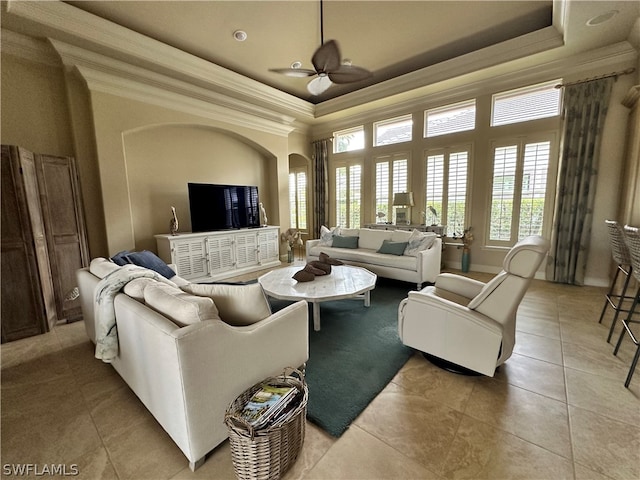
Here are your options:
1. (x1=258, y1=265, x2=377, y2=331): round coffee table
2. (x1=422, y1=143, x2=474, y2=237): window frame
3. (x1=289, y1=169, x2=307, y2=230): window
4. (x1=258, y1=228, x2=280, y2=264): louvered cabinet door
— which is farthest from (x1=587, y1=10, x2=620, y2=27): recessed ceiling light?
(x1=289, y1=169, x2=307, y2=230): window

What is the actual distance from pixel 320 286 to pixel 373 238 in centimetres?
216

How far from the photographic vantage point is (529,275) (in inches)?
67.4

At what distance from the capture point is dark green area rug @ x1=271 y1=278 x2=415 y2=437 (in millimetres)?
1710

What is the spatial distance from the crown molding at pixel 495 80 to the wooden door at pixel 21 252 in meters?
5.21

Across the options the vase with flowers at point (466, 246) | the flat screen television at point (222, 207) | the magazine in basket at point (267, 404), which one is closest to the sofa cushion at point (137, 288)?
the magazine in basket at point (267, 404)

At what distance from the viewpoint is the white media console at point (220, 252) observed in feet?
13.9

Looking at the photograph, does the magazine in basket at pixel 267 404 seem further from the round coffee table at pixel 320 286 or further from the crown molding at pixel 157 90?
the crown molding at pixel 157 90

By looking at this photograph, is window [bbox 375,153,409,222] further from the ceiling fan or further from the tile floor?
the tile floor

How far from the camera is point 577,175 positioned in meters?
3.87

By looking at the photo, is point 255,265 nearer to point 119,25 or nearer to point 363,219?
point 363,219

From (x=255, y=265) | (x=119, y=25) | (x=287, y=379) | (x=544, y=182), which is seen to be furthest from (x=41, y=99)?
(x=544, y=182)

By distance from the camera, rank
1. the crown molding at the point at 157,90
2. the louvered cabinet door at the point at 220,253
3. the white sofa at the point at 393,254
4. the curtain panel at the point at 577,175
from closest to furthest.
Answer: the crown molding at the point at 157,90 → the curtain panel at the point at 577,175 → the white sofa at the point at 393,254 → the louvered cabinet door at the point at 220,253

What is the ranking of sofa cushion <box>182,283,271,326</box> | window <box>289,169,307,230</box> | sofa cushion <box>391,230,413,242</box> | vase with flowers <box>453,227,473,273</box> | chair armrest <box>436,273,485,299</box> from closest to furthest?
sofa cushion <box>182,283,271,326</box>
chair armrest <box>436,273,485,299</box>
sofa cushion <box>391,230,413,242</box>
vase with flowers <box>453,227,473,273</box>
window <box>289,169,307,230</box>

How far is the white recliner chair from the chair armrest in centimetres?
45
